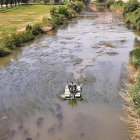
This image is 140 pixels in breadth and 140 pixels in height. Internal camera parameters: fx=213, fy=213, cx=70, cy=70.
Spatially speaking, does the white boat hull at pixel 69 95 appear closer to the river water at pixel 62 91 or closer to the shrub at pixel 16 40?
the river water at pixel 62 91

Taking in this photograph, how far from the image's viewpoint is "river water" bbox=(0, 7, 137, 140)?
47.6 feet

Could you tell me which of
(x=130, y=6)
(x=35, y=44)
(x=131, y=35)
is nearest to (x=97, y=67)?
(x=35, y=44)

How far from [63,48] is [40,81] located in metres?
13.4

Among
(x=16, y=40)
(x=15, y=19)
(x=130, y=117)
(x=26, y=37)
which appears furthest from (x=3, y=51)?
(x=15, y=19)

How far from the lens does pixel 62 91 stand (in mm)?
19734

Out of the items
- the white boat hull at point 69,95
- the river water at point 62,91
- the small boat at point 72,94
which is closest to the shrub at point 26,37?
the river water at point 62,91

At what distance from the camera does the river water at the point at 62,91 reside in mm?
14500

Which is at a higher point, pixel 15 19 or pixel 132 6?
pixel 132 6

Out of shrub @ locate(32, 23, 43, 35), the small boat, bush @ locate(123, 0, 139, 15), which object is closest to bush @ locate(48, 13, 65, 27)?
shrub @ locate(32, 23, 43, 35)

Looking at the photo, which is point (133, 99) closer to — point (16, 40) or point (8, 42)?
point (8, 42)

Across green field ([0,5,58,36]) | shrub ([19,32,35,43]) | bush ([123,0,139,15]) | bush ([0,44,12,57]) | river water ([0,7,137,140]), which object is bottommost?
river water ([0,7,137,140])

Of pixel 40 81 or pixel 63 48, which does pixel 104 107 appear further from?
pixel 63 48

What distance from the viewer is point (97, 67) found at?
84.7 feet

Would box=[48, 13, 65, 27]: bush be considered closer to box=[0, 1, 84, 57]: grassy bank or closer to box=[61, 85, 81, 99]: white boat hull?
box=[0, 1, 84, 57]: grassy bank
